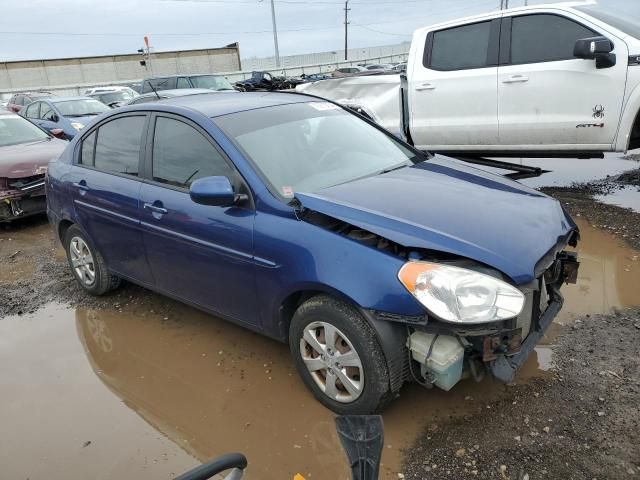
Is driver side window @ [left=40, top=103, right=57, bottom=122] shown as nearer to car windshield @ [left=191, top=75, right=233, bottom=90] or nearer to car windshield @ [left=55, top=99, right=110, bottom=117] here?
car windshield @ [left=55, top=99, right=110, bottom=117]

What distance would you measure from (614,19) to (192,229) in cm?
517

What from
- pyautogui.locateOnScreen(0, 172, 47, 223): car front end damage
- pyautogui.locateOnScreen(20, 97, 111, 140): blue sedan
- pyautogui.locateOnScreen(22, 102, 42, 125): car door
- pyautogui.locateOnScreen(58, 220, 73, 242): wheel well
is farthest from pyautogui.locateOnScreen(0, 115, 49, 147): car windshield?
pyautogui.locateOnScreen(22, 102, 42, 125): car door

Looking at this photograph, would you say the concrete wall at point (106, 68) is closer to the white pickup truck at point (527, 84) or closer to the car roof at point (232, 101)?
the white pickup truck at point (527, 84)

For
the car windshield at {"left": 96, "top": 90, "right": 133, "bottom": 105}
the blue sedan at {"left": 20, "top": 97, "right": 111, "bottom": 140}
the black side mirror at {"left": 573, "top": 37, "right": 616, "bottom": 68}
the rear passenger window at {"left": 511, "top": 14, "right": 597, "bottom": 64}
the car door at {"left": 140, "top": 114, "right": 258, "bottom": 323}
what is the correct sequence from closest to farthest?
the car door at {"left": 140, "top": 114, "right": 258, "bottom": 323} → the black side mirror at {"left": 573, "top": 37, "right": 616, "bottom": 68} → the rear passenger window at {"left": 511, "top": 14, "right": 597, "bottom": 64} → the blue sedan at {"left": 20, "top": 97, "right": 111, "bottom": 140} → the car windshield at {"left": 96, "top": 90, "right": 133, "bottom": 105}

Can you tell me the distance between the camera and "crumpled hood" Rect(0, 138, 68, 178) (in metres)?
7.00

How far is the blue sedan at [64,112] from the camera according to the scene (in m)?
12.2

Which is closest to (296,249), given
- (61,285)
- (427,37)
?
(61,285)

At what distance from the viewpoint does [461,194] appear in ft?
10.2

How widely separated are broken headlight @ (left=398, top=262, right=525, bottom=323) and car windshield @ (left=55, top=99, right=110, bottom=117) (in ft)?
40.8

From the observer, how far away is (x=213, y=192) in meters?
3.03

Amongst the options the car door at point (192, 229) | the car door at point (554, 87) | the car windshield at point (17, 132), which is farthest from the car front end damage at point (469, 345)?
the car windshield at point (17, 132)

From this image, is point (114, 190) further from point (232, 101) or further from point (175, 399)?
point (175, 399)

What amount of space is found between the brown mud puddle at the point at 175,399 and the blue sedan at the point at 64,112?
9.04 meters

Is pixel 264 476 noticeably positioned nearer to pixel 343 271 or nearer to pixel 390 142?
pixel 343 271
